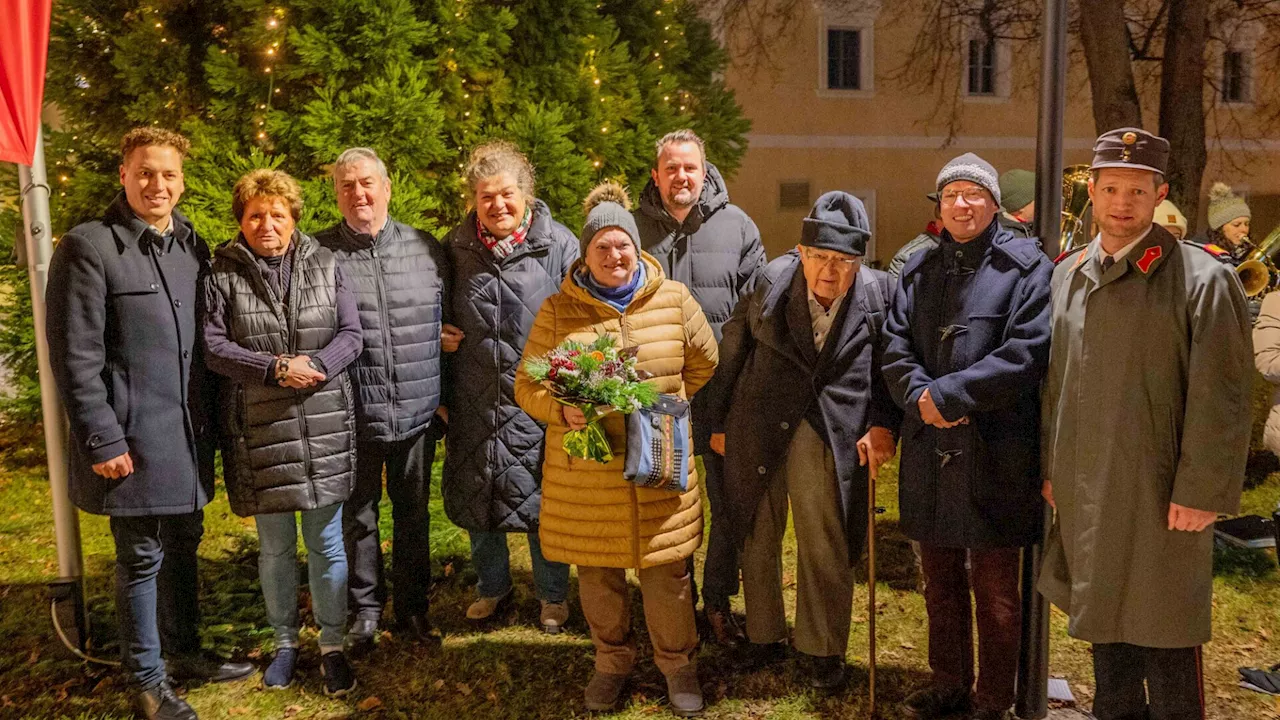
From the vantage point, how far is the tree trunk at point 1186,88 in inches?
496

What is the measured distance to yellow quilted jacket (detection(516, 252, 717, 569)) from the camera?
4.15m

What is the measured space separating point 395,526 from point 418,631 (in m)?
0.54

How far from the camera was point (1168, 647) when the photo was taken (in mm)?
3436

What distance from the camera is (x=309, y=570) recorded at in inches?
182

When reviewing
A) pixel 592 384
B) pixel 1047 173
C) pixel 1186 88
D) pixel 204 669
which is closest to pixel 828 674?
pixel 592 384

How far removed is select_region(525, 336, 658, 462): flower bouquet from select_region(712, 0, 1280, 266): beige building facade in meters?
16.7

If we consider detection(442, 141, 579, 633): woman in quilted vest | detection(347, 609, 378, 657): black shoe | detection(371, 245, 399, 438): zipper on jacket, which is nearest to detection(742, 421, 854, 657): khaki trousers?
detection(442, 141, 579, 633): woman in quilted vest

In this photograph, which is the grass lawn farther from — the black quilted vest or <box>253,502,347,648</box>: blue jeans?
the black quilted vest

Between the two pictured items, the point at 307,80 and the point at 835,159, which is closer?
the point at 307,80

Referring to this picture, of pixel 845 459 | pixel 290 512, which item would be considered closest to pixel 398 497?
pixel 290 512

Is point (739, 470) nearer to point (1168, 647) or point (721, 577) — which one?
point (721, 577)

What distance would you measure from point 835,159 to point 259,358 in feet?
60.6

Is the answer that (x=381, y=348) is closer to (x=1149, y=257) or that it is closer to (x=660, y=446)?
(x=660, y=446)

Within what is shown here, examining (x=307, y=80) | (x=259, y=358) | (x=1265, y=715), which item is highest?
(x=307, y=80)
